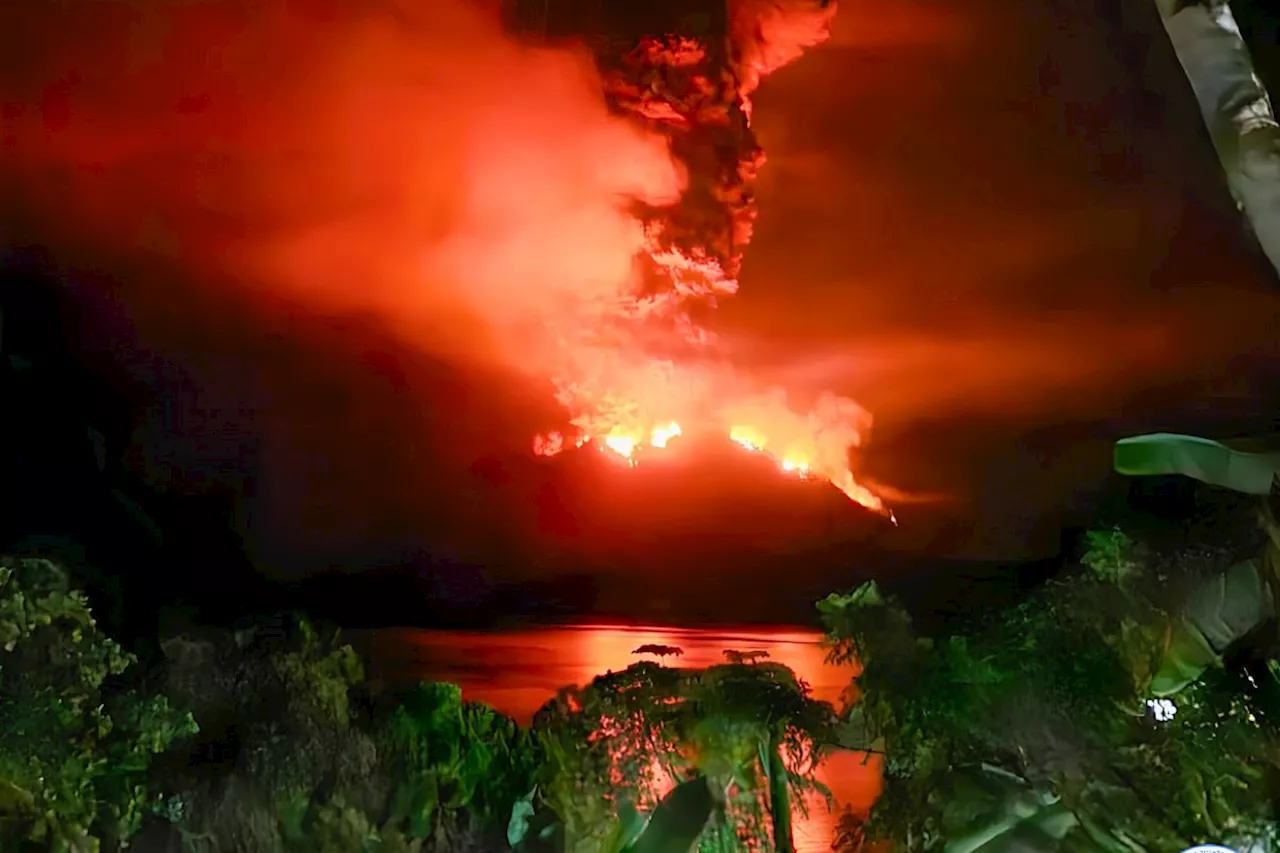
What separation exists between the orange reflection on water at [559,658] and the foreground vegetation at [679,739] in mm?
34

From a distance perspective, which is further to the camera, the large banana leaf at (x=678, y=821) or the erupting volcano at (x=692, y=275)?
the erupting volcano at (x=692, y=275)

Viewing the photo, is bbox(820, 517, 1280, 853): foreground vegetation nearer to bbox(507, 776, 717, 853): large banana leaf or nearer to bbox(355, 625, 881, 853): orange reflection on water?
bbox(355, 625, 881, 853): orange reflection on water

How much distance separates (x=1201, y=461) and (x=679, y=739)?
2.75 ft

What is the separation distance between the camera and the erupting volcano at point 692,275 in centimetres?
174

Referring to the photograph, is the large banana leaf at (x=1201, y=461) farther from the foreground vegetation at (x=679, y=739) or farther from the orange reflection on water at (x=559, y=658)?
the orange reflection on water at (x=559, y=658)

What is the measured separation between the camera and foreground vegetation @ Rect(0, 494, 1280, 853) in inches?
56.4

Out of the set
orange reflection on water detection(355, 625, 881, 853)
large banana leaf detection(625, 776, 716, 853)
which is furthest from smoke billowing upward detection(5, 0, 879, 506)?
large banana leaf detection(625, 776, 716, 853)

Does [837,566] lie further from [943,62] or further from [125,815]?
[125,815]

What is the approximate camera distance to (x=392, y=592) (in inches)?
65.0

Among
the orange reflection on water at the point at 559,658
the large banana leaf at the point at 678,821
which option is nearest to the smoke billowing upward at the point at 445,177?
the orange reflection on water at the point at 559,658

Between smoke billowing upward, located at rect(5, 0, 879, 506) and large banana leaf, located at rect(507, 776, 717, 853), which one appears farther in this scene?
smoke billowing upward, located at rect(5, 0, 879, 506)

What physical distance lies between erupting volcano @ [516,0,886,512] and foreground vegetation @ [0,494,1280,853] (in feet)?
1.11

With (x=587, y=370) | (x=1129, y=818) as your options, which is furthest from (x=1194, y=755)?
(x=587, y=370)

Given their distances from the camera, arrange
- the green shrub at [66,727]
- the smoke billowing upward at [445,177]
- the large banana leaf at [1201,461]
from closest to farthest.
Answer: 1. the green shrub at [66,727]
2. the large banana leaf at [1201,461]
3. the smoke billowing upward at [445,177]
